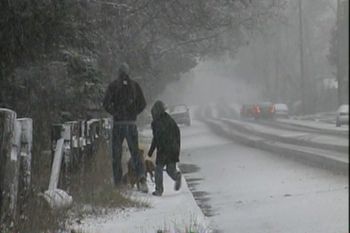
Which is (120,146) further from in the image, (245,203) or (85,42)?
(245,203)

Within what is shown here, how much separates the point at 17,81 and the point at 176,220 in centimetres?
382

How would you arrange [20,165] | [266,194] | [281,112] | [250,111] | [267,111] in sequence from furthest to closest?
[250,111] → [281,112] → [267,111] → [266,194] → [20,165]

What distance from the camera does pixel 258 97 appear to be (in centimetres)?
8531

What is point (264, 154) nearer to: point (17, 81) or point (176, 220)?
point (17, 81)

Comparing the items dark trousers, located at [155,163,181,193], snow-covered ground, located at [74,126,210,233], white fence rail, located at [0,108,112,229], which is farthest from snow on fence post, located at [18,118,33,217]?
dark trousers, located at [155,163,181,193]

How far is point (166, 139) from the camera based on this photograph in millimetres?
11234

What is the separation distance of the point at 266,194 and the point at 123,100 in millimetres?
2675

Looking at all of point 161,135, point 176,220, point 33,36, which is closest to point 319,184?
point 161,135

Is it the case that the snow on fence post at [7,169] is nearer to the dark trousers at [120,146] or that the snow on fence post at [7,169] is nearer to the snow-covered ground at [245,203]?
the snow-covered ground at [245,203]

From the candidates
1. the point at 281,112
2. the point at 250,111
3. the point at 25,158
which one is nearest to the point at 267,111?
the point at 281,112

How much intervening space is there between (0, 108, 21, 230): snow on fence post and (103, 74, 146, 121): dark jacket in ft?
14.7

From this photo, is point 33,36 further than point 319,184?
No

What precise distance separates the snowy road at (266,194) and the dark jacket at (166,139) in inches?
33.9

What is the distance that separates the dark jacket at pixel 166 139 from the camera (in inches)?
442
